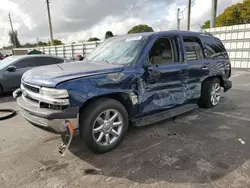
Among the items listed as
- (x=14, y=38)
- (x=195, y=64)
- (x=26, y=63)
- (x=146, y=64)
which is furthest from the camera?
(x=14, y=38)

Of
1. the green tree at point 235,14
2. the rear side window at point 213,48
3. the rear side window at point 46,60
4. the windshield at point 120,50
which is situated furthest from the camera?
the green tree at point 235,14

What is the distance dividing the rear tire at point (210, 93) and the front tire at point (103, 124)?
2.50m

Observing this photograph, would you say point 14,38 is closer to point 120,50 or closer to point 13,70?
point 13,70

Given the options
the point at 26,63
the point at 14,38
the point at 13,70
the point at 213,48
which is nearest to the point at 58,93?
the point at 213,48

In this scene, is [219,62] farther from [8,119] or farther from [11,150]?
[8,119]

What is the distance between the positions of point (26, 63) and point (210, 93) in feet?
→ 20.3

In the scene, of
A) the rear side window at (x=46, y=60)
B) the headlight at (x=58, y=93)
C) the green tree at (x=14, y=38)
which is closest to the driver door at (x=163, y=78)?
the headlight at (x=58, y=93)

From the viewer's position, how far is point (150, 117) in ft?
11.7

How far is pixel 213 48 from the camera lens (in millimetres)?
4816

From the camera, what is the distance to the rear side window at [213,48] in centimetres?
463

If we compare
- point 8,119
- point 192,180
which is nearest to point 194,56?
point 192,180

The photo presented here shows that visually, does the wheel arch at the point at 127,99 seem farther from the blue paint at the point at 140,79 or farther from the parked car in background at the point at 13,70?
the parked car in background at the point at 13,70

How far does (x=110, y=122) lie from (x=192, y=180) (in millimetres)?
1342

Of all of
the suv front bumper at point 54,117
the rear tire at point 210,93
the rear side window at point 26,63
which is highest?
the rear side window at point 26,63
